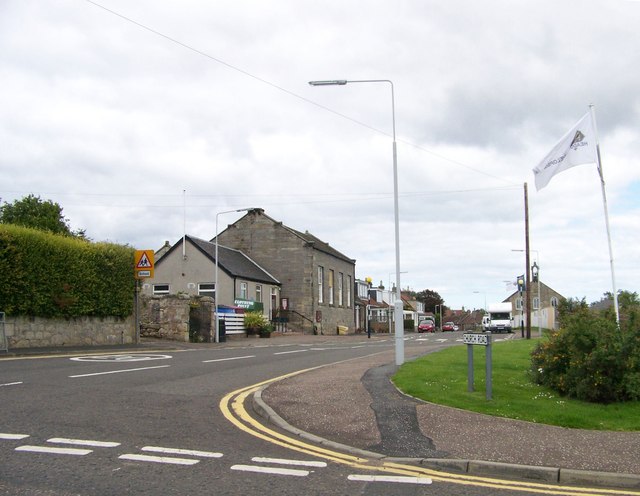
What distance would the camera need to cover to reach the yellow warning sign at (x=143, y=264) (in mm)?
24812

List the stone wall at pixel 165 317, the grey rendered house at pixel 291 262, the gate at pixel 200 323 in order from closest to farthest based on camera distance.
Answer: the stone wall at pixel 165 317 < the gate at pixel 200 323 < the grey rendered house at pixel 291 262

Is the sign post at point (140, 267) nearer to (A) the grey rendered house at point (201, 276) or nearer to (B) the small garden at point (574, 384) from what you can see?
Answer: (A) the grey rendered house at point (201, 276)

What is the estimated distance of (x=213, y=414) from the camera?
29.0 feet

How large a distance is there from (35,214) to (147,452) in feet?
155

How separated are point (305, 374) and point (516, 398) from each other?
5.41 metres

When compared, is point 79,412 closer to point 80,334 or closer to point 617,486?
point 617,486

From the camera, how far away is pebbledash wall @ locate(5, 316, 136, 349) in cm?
1911

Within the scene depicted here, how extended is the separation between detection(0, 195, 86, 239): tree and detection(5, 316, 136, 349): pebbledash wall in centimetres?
2501

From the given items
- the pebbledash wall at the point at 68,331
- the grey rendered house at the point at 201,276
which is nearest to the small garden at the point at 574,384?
the pebbledash wall at the point at 68,331

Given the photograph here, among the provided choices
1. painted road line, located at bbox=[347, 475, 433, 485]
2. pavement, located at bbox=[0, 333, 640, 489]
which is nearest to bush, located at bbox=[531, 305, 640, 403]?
pavement, located at bbox=[0, 333, 640, 489]

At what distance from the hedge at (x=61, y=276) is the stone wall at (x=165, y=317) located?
322 cm

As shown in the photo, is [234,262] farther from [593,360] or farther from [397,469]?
[397,469]

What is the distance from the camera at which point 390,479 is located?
5812mm

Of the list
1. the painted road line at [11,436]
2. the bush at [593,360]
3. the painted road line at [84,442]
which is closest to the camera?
the painted road line at [84,442]
